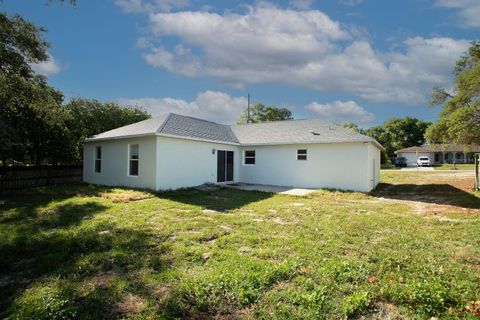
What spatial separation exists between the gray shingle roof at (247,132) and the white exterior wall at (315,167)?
0.42 meters

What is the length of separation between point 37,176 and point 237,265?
15.2 metres

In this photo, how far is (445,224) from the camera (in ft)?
22.4

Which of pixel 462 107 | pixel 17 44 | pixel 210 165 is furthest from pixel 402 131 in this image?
pixel 17 44

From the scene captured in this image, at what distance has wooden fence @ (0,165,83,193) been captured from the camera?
1340 cm

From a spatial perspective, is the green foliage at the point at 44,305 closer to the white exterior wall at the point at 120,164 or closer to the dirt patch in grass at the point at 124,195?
the dirt patch in grass at the point at 124,195

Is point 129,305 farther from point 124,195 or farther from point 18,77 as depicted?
point 18,77

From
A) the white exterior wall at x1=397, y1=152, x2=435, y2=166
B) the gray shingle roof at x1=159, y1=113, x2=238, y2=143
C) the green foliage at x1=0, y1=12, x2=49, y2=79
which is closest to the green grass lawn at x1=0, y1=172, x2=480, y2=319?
the gray shingle roof at x1=159, y1=113, x2=238, y2=143

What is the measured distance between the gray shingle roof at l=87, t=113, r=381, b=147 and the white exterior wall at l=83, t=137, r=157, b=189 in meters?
0.45

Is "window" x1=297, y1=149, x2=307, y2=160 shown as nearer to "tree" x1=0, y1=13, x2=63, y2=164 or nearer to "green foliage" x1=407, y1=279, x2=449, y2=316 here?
"green foliage" x1=407, y1=279, x2=449, y2=316

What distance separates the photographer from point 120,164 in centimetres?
1366

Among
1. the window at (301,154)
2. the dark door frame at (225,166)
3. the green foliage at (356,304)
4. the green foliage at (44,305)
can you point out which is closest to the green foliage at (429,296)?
the green foliage at (356,304)

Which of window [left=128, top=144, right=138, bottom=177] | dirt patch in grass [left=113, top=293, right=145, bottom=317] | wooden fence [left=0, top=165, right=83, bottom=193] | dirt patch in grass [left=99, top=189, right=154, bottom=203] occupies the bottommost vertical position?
dirt patch in grass [left=113, top=293, right=145, bottom=317]

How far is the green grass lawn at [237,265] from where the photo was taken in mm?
3066

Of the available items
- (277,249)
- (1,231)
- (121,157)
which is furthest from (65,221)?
(121,157)
